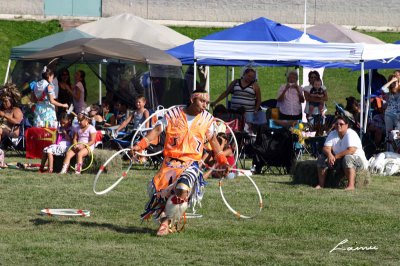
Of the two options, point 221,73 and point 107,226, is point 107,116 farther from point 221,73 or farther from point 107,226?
point 221,73

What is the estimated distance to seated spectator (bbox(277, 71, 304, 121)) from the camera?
17906mm

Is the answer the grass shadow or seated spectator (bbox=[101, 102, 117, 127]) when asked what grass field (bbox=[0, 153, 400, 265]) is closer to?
the grass shadow

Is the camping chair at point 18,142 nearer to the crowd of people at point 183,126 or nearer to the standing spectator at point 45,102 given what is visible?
the crowd of people at point 183,126

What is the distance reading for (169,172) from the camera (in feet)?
31.5

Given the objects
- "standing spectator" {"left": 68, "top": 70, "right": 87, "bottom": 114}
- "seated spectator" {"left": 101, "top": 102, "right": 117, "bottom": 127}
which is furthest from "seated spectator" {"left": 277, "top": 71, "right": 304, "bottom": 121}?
"standing spectator" {"left": 68, "top": 70, "right": 87, "bottom": 114}

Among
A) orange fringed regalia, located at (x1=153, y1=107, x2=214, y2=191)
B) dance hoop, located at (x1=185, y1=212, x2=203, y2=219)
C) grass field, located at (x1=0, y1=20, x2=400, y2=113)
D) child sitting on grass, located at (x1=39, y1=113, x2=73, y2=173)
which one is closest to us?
orange fringed regalia, located at (x1=153, y1=107, x2=214, y2=191)

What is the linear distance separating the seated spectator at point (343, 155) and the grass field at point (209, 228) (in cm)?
29

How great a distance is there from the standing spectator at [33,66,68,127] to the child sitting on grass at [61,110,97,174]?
209 cm

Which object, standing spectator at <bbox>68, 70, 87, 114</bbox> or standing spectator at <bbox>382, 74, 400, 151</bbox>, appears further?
standing spectator at <bbox>68, 70, 87, 114</bbox>

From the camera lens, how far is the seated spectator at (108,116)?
60.3 feet

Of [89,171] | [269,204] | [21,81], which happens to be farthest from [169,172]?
[21,81]

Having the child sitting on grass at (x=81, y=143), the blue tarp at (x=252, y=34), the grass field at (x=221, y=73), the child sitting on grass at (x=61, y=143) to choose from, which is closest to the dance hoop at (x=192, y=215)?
the child sitting on grass at (x=81, y=143)

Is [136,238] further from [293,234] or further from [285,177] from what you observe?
[285,177]

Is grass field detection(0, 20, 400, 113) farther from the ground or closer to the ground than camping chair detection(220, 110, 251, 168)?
farther from the ground
